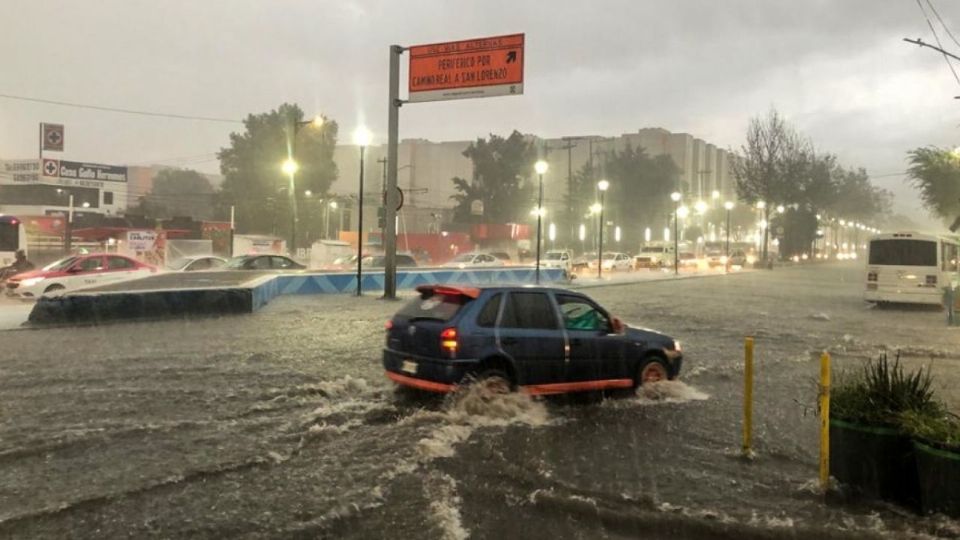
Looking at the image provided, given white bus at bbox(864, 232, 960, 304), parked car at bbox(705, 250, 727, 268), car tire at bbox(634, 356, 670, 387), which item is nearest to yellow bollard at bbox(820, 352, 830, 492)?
car tire at bbox(634, 356, 670, 387)

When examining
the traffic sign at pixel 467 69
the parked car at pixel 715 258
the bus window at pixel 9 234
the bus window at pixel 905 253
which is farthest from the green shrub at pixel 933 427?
the parked car at pixel 715 258

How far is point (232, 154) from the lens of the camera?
7119 centimetres

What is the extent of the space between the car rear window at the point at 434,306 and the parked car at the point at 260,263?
63.0 feet

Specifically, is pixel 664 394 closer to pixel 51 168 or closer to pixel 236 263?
pixel 236 263

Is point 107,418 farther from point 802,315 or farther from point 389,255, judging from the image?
point 802,315

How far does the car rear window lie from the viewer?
26.4 feet

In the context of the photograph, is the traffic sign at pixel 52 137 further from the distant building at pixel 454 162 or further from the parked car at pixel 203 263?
the parked car at pixel 203 263

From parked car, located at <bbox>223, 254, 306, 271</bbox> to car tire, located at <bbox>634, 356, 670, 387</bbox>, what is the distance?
65.6ft

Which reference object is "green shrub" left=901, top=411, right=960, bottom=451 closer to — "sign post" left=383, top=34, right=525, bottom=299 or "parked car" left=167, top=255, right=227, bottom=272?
"sign post" left=383, top=34, right=525, bottom=299

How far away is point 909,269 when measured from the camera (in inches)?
→ 964

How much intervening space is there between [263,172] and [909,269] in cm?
5796

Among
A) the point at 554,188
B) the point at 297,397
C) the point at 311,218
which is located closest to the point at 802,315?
the point at 297,397

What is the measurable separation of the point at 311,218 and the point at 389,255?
50.0 m

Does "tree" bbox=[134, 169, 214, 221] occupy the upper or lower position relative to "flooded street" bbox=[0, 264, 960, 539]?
upper
